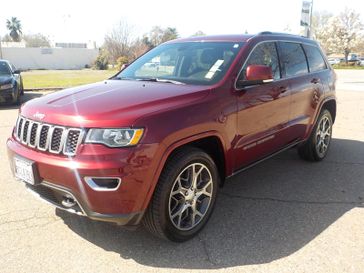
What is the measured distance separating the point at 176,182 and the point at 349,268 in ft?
5.04

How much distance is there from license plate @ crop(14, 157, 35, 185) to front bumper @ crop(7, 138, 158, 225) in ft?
0.50

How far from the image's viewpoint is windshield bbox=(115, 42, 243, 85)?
13.0ft

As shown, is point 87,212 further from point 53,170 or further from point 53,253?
point 53,253

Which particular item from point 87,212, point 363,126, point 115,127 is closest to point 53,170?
point 87,212

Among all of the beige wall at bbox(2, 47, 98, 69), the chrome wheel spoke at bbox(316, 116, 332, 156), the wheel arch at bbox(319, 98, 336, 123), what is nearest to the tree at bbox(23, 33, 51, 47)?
the beige wall at bbox(2, 47, 98, 69)

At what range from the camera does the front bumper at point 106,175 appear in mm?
2838

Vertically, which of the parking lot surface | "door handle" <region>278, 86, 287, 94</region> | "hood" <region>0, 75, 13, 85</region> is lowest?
the parking lot surface

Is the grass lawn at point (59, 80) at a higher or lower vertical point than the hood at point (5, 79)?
lower

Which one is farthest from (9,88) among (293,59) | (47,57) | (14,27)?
(14,27)

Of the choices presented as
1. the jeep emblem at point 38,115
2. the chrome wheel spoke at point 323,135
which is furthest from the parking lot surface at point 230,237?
the jeep emblem at point 38,115

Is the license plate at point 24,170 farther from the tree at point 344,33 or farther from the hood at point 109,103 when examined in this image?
the tree at point 344,33

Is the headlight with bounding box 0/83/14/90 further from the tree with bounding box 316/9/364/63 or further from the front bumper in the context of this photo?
the tree with bounding box 316/9/364/63

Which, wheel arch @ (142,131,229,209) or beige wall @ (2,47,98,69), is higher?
wheel arch @ (142,131,229,209)

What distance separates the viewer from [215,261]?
Answer: 3199 mm
